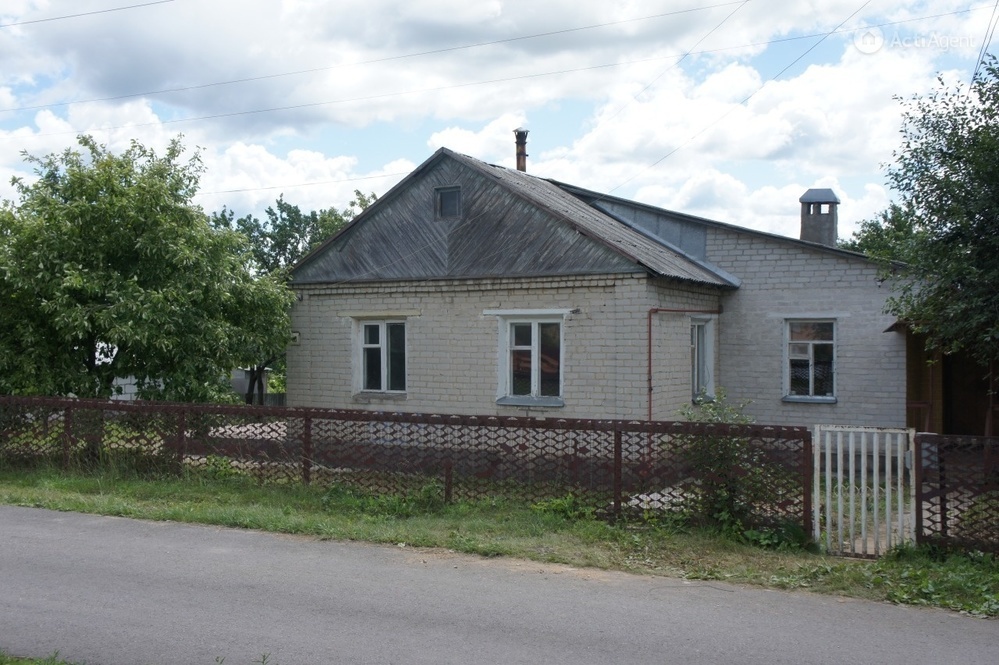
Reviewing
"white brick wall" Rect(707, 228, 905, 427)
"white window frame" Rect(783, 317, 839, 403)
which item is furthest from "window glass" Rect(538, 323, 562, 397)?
"white window frame" Rect(783, 317, 839, 403)

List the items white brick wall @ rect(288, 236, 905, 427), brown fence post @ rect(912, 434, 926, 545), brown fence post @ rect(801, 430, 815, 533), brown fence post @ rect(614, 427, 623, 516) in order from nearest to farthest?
brown fence post @ rect(912, 434, 926, 545), brown fence post @ rect(801, 430, 815, 533), brown fence post @ rect(614, 427, 623, 516), white brick wall @ rect(288, 236, 905, 427)

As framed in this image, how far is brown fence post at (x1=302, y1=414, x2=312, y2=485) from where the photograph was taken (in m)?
10.3

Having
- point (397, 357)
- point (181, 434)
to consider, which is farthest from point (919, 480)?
point (397, 357)

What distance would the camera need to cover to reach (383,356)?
599 inches

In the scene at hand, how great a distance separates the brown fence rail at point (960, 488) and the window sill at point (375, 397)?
8730mm

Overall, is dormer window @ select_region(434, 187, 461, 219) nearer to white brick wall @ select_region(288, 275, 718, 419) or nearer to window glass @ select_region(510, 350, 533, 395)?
white brick wall @ select_region(288, 275, 718, 419)

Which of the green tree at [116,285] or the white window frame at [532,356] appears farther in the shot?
the white window frame at [532,356]

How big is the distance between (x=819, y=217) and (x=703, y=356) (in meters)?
4.62

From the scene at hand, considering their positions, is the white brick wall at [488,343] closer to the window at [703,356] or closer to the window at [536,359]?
the window at [536,359]

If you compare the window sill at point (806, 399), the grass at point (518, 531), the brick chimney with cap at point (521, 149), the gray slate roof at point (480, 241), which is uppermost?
the brick chimney with cap at point (521, 149)

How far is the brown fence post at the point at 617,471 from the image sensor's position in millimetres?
8945

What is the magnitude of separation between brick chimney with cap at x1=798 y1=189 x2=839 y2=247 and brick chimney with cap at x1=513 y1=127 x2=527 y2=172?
6.09 metres

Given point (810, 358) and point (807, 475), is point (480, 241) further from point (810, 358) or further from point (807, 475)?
point (807, 475)

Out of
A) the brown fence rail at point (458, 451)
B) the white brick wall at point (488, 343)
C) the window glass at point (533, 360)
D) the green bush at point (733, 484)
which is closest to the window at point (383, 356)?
the white brick wall at point (488, 343)
